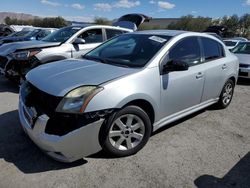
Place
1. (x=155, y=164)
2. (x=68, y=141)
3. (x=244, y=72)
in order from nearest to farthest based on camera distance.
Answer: (x=68, y=141), (x=155, y=164), (x=244, y=72)

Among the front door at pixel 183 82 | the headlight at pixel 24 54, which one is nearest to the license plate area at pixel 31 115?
the front door at pixel 183 82

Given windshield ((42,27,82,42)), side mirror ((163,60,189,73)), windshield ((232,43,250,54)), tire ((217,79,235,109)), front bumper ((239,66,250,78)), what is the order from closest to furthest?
side mirror ((163,60,189,73))
tire ((217,79,235,109))
windshield ((42,27,82,42))
front bumper ((239,66,250,78))
windshield ((232,43,250,54))

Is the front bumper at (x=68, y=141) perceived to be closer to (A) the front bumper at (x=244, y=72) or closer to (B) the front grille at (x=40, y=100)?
(B) the front grille at (x=40, y=100)

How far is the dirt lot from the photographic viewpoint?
9.25ft

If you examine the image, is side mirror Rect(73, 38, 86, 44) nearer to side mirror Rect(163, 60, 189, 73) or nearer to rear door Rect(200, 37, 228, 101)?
rear door Rect(200, 37, 228, 101)

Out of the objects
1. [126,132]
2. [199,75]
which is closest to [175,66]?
[199,75]

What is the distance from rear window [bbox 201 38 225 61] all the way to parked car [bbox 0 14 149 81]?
2.59 meters

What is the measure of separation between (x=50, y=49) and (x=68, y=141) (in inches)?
154

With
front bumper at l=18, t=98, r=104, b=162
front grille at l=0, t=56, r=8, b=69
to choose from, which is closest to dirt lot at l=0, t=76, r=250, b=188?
A: front bumper at l=18, t=98, r=104, b=162

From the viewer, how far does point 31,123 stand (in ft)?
9.82

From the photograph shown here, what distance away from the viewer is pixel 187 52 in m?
4.08

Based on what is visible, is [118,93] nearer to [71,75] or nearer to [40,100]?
[71,75]

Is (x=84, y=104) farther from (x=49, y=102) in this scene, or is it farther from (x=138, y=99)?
(x=138, y=99)

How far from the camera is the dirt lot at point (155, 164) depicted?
2821 mm
